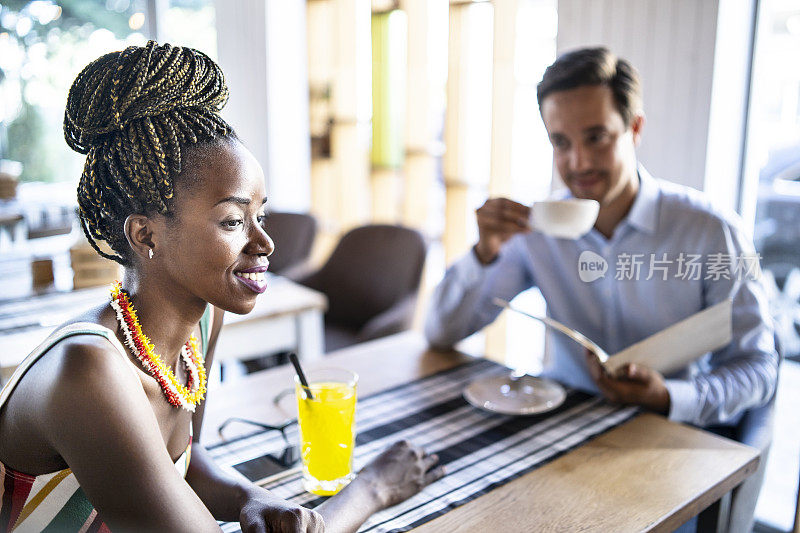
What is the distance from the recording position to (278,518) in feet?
2.49

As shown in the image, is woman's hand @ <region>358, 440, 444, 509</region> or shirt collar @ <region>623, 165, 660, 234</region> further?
shirt collar @ <region>623, 165, 660, 234</region>

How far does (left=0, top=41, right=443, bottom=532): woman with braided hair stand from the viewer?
629 mm

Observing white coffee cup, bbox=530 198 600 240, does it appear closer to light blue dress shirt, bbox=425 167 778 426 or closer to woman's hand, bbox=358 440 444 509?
light blue dress shirt, bbox=425 167 778 426

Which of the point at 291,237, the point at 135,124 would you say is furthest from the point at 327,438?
the point at 291,237

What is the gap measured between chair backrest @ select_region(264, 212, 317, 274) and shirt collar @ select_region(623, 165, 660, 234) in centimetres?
179

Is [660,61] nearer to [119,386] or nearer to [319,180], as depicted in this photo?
[119,386]

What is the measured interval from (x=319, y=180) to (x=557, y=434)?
10.1ft

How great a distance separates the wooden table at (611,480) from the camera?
84cm

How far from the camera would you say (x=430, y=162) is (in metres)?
3.21

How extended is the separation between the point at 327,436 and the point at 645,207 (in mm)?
868

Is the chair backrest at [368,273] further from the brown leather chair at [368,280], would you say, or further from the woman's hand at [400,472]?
the woman's hand at [400,472]

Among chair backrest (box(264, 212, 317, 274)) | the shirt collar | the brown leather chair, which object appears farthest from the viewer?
chair backrest (box(264, 212, 317, 274))

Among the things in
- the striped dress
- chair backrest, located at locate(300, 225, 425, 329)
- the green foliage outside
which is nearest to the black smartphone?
the striped dress

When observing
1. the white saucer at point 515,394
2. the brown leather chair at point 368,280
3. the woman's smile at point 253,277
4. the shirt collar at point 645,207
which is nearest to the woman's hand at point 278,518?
the woman's smile at point 253,277
